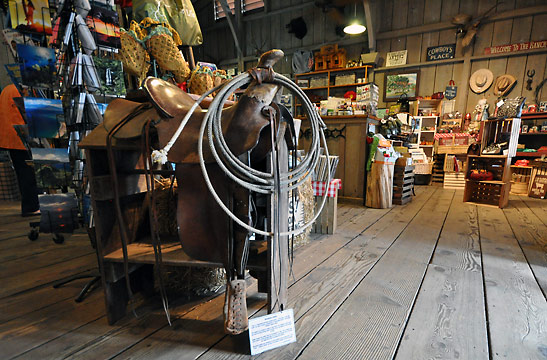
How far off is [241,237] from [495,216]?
3.05 metres

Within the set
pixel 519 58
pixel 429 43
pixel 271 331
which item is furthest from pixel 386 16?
pixel 271 331

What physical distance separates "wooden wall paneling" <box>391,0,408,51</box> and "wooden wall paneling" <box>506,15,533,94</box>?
1.76m

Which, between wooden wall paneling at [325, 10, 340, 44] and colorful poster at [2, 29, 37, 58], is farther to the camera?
wooden wall paneling at [325, 10, 340, 44]

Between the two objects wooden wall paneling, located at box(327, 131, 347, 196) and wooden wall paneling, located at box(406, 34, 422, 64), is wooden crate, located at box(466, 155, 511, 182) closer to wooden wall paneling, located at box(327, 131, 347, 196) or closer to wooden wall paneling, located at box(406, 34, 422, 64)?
wooden wall paneling, located at box(327, 131, 347, 196)

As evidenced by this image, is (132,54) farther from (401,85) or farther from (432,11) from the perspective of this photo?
(432,11)

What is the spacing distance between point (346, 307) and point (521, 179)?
481cm

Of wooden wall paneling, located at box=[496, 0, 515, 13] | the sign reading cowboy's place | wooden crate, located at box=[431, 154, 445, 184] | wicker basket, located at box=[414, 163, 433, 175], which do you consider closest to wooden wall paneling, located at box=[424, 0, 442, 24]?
the sign reading cowboy's place

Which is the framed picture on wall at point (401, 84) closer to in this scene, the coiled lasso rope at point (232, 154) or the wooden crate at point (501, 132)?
the wooden crate at point (501, 132)

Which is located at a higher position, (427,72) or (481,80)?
(427,72)

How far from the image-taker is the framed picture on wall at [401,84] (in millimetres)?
5277

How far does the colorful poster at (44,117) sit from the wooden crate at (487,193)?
4318 mm

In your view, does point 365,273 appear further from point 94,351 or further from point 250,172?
point 94,351

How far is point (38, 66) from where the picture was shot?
1678 mm

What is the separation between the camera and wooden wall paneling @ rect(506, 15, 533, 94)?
4.43 metres
